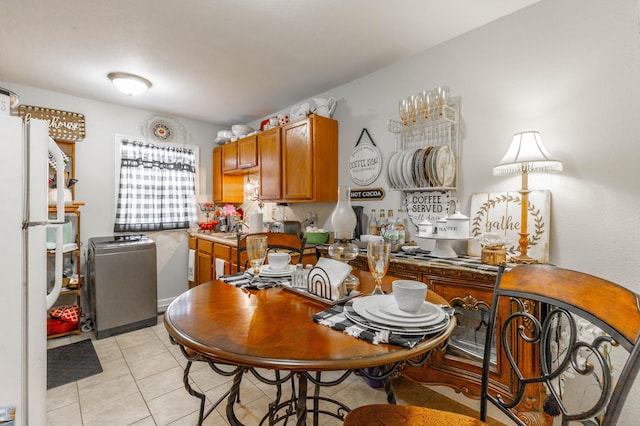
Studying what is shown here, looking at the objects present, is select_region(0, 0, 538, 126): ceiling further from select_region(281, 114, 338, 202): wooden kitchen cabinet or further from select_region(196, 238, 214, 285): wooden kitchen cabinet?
select_region(196, 238, 214, 285): wooden kitchen cabinet

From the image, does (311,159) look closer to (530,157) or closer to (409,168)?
(409,168)

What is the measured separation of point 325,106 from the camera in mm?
2902

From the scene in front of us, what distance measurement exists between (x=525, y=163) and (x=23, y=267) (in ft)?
7.74

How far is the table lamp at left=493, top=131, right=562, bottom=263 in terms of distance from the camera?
1580mm

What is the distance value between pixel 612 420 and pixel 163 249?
13.7 ft

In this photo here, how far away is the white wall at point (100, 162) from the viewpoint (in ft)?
10.4

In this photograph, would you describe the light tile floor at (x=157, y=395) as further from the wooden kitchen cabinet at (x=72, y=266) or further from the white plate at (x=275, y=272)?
the white plate at (x=275, y=272)

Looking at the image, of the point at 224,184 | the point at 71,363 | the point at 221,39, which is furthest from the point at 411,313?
the point at 224,184

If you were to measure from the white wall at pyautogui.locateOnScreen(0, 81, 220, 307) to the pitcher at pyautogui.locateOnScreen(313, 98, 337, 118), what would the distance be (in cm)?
216

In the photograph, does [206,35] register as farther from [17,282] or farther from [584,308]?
[584,308]

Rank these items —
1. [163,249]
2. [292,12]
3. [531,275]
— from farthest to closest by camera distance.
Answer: [163,249], [292,12], [531,275]

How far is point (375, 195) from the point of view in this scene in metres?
2.64

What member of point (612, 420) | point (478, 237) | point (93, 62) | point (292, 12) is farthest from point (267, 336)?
point (93, 62)

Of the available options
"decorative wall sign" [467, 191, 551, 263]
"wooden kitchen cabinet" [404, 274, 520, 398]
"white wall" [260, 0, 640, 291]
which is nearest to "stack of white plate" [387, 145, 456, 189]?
"white wall" [260, 0, 640, 291]
